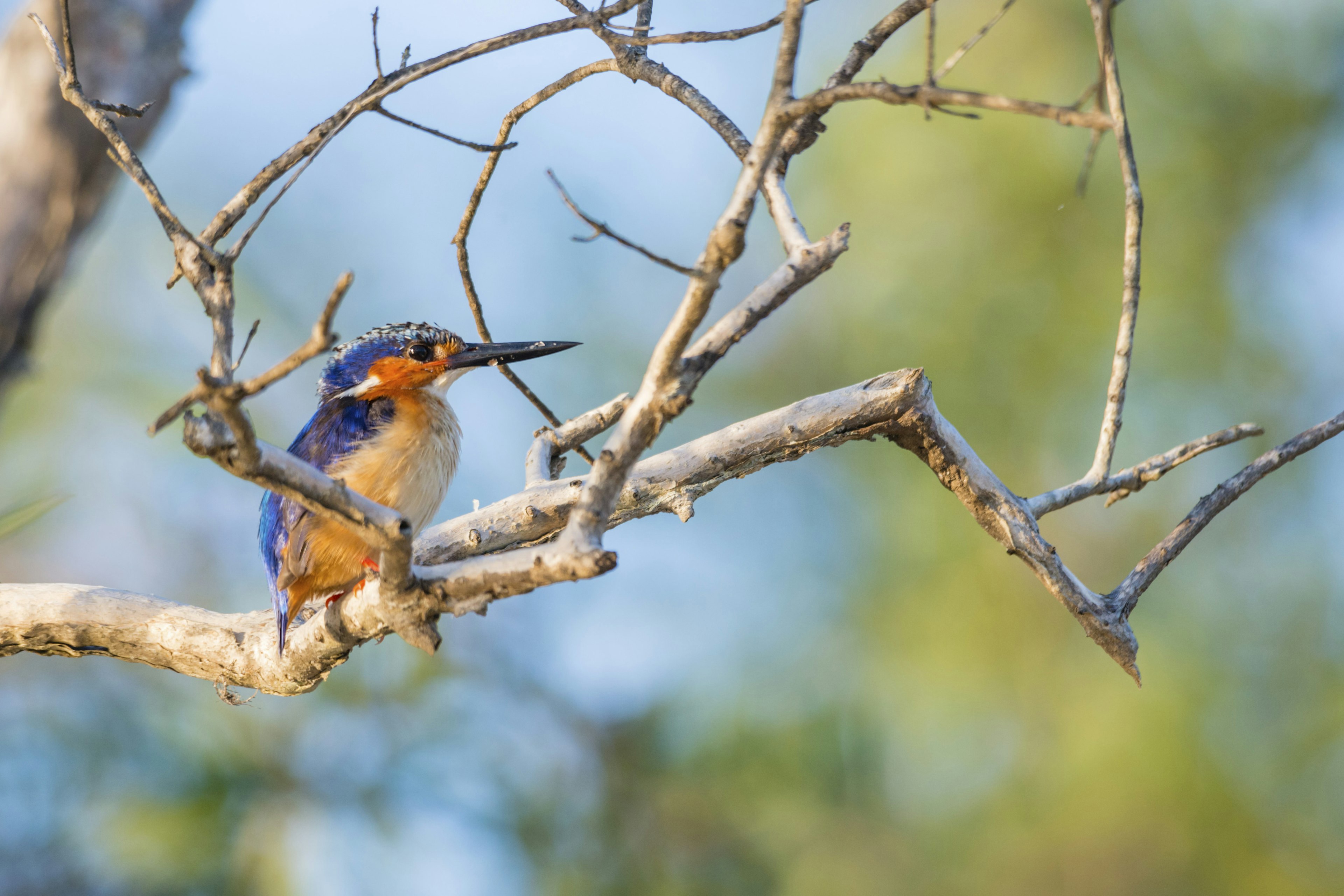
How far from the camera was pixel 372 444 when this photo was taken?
7.60 ft

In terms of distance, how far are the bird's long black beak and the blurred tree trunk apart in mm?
1638

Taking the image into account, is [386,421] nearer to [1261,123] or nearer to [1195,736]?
[1195,736]

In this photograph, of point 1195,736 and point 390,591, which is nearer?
point 390,591

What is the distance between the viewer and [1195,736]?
4.90 m

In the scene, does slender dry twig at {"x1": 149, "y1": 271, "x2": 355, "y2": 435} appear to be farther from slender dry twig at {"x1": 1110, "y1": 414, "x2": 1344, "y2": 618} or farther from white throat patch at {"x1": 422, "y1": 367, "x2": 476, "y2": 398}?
white throat patch at {"x1": 422, "y1": 367, "x2": 476, "y2": 398}

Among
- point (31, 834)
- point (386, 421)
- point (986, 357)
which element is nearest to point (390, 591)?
point (386, 421)

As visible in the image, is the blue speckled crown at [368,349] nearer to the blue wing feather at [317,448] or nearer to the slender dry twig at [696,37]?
the blue wing feather at [317,448]

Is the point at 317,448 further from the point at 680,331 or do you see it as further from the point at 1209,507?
the point at 1209,507

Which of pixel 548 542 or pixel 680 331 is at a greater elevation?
pixel 548 542

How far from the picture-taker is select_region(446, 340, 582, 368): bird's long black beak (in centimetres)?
258

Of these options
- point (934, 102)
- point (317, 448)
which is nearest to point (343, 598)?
point (317, 448)

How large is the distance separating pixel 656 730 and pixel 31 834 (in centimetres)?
301

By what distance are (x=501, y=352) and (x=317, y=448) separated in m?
0.55

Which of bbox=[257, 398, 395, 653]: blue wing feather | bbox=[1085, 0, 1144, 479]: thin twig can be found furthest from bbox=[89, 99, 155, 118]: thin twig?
bbox=[1085, 0, 1144, 479]: thin twig
